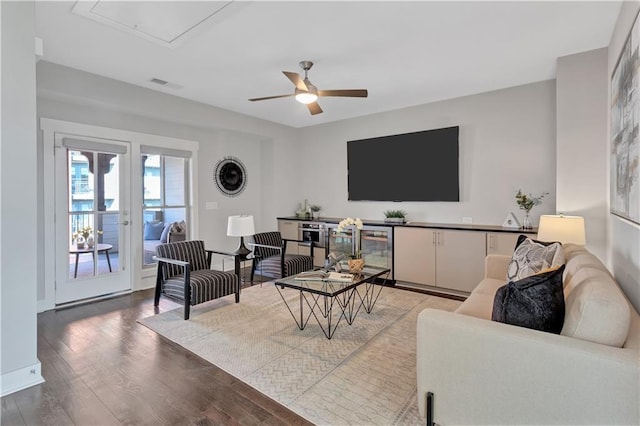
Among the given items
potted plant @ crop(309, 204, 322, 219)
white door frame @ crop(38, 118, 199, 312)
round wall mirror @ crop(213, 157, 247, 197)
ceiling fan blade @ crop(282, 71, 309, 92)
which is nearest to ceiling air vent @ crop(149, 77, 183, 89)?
white door frame @ crop(38, 118, 199, 312)

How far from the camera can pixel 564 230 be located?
294 cm

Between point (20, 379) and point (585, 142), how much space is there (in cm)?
511

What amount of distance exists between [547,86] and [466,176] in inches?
55.7

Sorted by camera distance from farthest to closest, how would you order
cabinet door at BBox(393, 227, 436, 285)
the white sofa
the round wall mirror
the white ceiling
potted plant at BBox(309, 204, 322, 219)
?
1. potted plant at BBox(309, 204, 322, 219)
2. the round wall mirror
3. cabinet door at BBox(393, 227, 436, 285)
4. the white ceiling
5. the white sofa

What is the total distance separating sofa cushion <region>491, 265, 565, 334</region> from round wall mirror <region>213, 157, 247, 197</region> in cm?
488

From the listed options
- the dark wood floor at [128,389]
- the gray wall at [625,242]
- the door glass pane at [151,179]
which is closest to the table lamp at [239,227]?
the door glass pane at [151,179]

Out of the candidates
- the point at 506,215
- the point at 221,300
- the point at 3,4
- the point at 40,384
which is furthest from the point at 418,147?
the point at 40,384

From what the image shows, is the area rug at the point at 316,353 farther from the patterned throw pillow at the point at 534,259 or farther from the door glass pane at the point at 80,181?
the door glass pane at the point at 80,181

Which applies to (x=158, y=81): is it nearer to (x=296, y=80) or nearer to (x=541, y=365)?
(x=296, y=80)

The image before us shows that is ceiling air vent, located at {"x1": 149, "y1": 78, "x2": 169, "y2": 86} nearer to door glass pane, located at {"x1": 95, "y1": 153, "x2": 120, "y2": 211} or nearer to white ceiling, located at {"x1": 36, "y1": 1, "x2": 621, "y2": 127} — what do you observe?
white ceiling, located at {"x1": 36, "y1": 1, "x2": 621, "y2": 127}

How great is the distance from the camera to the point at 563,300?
5.29 ft

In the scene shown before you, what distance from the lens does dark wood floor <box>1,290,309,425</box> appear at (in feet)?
6.34

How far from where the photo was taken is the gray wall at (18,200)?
214cm

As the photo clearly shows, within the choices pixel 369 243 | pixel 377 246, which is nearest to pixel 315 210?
pixel 369 243
